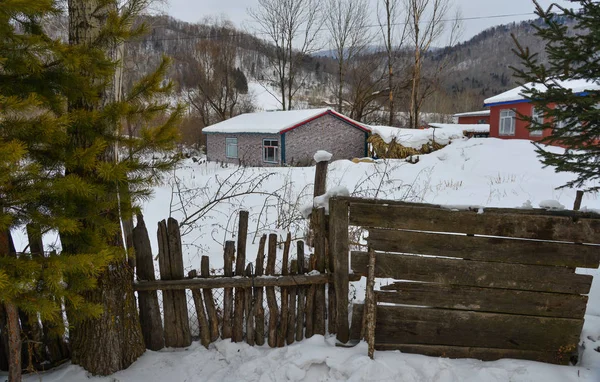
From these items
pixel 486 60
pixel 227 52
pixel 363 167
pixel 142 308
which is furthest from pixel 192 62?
pixel 486 60

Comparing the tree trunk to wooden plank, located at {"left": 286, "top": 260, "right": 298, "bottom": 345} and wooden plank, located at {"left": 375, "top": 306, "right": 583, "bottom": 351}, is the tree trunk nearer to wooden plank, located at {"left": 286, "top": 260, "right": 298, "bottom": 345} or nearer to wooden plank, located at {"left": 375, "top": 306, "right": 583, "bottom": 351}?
wooden plank, located at {"left": 286, "top": 260, "right": 298, "bottom": 345}

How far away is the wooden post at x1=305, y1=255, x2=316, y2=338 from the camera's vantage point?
3678 millimetres

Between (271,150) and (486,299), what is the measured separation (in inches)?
846

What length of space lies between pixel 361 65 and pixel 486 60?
8991cm

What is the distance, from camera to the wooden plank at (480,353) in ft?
11.1

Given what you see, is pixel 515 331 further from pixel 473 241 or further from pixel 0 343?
pixel 0 343

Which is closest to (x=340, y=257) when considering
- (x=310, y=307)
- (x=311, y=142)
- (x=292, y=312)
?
(x=310, y=307)

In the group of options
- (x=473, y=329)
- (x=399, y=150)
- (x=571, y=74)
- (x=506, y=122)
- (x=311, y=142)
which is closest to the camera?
(x=473, y=329)

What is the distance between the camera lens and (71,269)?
2.52 meters

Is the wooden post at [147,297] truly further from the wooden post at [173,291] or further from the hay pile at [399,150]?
the hay pile at [399,150]

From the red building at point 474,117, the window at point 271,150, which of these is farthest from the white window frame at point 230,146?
the red building at point 474,117

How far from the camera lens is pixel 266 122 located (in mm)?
25547

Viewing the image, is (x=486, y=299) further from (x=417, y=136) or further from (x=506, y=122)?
(x=506, y=122)

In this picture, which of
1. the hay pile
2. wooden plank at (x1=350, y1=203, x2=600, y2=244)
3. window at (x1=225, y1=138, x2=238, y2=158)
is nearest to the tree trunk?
wooden plank at (x1=350, y1=203, x2=600, y2=244)
